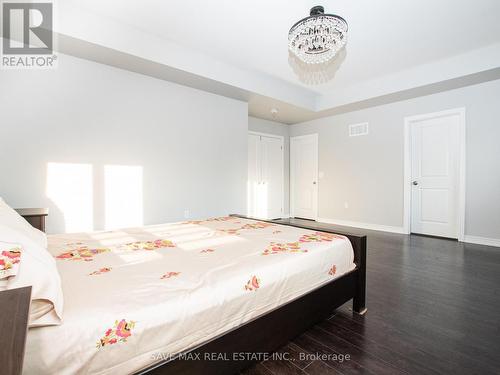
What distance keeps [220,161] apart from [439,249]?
3456 mm

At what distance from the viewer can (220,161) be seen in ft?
13.8

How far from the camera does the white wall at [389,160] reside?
3.70 meters

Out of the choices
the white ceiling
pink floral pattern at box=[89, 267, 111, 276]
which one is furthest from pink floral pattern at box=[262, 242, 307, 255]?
the white ceiling

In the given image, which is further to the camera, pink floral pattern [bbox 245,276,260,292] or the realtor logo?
the realtor logo

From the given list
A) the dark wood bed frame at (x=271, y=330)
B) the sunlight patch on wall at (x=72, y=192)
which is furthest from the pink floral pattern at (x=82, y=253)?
the sunlight patch on wall at (x=72, y=192)

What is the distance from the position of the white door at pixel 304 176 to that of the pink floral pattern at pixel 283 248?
4.41m

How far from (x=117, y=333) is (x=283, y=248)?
1.02m

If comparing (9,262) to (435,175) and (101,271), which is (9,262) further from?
(435,175)

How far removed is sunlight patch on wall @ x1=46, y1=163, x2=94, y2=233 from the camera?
2854 mm

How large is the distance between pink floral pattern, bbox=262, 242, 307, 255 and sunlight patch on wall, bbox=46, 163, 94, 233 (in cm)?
250

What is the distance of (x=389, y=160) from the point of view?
4719 mm

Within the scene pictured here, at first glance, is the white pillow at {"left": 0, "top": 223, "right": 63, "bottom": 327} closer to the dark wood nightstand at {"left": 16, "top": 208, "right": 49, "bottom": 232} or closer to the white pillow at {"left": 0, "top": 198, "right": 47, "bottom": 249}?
the white pillow at {"left": 0, "top": 198, "right": 47, "bottom": 249}

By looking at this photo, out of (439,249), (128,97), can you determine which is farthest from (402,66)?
(128,97)

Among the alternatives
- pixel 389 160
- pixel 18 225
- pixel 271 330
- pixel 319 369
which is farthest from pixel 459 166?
pixel 18 225
